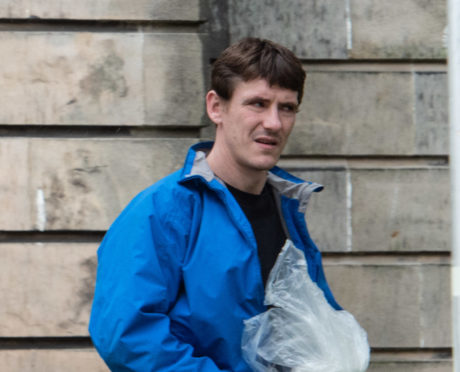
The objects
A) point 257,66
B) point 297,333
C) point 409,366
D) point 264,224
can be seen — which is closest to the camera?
point 297,333

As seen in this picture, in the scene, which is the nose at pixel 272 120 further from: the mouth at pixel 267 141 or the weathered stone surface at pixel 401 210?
the weathered stone surface at pixel 401 210

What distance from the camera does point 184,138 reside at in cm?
377

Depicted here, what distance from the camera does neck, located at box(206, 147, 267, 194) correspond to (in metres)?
2.43

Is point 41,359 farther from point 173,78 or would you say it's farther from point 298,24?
point 298,24

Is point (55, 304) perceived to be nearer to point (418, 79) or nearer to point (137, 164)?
point (137, 164)

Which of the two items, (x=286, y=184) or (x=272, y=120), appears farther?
(x=286, y=184)

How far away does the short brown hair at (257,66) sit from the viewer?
7.76ft

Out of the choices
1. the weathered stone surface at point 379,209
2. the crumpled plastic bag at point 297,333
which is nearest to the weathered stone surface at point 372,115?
the weathered stone surface at point 379,209

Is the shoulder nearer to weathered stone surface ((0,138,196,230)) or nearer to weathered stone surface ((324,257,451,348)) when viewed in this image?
weathered stone surface ((0,138,196,230))

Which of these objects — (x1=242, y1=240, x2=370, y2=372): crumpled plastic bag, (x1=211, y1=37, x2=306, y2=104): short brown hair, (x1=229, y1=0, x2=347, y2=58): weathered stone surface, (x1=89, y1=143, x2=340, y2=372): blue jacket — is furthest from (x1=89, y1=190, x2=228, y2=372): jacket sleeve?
(x1=229, y1=0, x2=347, y2=58): weathered stone surface

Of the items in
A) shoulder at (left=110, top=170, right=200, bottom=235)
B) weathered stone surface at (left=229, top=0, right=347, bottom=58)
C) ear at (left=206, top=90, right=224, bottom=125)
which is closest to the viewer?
shoulder at (left=110, top=170, right=200, bottom=235)

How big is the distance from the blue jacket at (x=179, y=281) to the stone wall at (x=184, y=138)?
1.53 metres

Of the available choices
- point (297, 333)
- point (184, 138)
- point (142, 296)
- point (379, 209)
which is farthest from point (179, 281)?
point (379, 209)

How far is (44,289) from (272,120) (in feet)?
6.54
